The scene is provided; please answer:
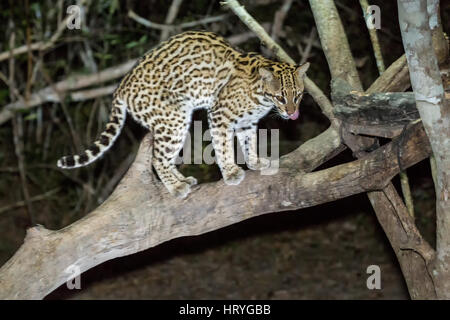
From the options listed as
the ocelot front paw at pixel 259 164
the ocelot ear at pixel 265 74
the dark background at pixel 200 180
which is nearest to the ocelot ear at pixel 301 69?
the ocelot ear at pixel 265 74

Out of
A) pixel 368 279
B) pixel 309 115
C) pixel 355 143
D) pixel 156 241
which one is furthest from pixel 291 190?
pixel 309 115

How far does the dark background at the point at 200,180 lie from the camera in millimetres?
7855

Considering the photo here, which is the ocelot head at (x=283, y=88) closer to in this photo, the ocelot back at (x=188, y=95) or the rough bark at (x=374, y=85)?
the ocelot back at (x=188, y=95)

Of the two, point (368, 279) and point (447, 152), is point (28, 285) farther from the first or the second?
point (368, 279)

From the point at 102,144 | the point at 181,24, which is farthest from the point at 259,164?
the point at 181,24

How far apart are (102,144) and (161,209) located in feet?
2.32

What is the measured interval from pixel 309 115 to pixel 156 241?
4.12 metres

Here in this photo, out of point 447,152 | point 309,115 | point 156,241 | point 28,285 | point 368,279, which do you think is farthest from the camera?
point 309,115

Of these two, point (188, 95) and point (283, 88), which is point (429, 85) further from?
point (188, 95)

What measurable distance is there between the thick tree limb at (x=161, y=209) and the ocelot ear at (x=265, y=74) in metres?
0.64

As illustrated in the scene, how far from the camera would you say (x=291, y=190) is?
4.72m

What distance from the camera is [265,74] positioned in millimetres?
4883

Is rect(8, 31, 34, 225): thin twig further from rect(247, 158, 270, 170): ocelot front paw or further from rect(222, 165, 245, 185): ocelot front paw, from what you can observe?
rect(222, 165, 245, 185): ocelot front paw

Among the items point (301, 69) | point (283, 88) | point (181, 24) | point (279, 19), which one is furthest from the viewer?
point (181, 24)
